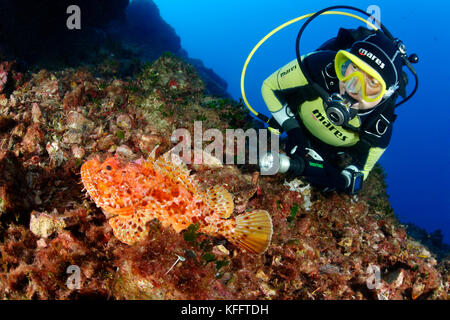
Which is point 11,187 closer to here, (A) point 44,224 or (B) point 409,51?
(A) point 44,224

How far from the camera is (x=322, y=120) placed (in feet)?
18.3

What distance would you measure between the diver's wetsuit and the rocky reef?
653 mm

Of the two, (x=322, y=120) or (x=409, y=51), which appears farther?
(x=409, y=51)

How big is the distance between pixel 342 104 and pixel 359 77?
515 millimetres

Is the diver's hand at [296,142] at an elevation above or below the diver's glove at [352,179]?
above

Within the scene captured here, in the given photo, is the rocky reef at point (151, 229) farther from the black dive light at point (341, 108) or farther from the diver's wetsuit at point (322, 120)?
the black dive light at point (341, 108)

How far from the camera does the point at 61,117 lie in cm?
507

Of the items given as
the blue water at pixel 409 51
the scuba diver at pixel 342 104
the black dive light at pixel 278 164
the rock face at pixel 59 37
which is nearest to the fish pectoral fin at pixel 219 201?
the black dive light at pixel 278 164

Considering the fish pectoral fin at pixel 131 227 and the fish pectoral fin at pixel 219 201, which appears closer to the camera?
the fish pectoral fin at pixel 131 227

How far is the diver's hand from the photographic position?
539 cm

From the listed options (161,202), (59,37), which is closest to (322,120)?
(161,202)

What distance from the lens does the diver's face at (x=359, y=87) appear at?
428cm

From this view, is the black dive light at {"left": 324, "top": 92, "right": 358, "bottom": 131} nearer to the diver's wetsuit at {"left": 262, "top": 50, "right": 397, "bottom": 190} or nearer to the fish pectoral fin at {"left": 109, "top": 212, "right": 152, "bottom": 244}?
the diver's wetsuit at {"left": 262, "top": 50, "right": 397, "bottom": 190}

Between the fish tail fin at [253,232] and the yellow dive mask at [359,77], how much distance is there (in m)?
2.97
